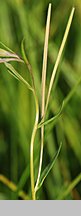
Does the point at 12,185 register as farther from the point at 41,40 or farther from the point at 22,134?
the point at 41,40

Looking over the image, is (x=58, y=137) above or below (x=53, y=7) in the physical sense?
below

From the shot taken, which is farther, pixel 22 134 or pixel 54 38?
pixel 54 38

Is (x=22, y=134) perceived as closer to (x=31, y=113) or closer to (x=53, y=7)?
(x=31, y=113)

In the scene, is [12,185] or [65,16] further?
[65,16]

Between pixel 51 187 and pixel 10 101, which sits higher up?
pixel 10 101

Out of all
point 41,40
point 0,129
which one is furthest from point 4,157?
point 41,40

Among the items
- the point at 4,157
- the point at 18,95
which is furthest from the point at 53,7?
the point at 4,157
